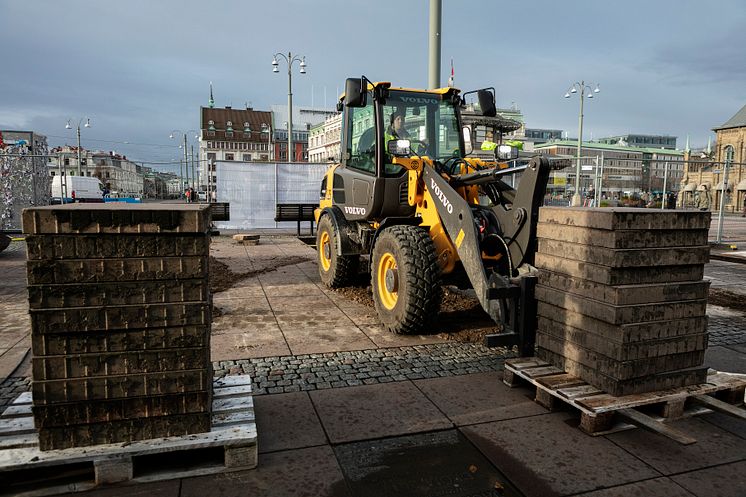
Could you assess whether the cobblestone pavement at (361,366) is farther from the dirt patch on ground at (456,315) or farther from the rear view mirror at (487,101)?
the rear view mirror at (487,101)

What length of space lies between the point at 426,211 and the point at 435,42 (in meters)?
4.74

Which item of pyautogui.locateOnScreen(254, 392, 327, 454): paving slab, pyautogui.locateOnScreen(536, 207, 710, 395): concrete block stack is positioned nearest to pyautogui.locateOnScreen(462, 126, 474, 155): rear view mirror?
pyautogui.locateOnScreen(536, 207, 710, 395): concrete block stack

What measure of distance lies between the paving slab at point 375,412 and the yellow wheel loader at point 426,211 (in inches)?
33.7

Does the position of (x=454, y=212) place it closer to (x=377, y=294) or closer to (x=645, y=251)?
(x=377, y=294)

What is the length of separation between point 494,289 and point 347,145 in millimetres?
4348

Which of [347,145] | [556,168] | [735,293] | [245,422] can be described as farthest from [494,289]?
[735,293]

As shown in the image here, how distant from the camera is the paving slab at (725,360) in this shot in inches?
203

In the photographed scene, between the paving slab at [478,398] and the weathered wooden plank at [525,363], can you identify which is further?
the weathered wooden plank at [525,363]

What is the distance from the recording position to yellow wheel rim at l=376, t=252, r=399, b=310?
20.7 feet

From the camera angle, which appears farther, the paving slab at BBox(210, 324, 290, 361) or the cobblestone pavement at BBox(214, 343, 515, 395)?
the paving slab at BBox(210, 324, 290, 361)

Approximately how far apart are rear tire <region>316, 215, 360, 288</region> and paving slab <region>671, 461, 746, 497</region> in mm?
5504

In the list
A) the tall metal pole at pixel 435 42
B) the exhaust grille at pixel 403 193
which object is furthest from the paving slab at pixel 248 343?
the tall metal pole at pixel 435 42

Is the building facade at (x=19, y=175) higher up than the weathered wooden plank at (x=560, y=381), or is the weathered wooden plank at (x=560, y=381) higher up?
the building facade at (x=19, y=175)

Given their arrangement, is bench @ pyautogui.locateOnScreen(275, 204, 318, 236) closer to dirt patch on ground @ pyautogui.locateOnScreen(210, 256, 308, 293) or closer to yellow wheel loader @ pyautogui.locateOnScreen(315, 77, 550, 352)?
dirt patch on ground @ pyautogui.locateOnScreen(210, 256, 308, 293)
